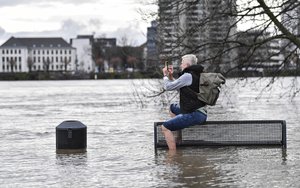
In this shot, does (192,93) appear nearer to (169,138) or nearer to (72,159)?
(169,138)

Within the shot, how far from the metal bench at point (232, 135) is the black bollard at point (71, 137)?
1639 mm

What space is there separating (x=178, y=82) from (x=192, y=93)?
0.38m

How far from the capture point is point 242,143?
46.2ft

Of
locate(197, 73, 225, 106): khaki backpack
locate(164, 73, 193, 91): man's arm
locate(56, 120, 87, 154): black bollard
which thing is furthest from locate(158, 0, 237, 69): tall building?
locate(164, 73, 193, 91): man's arm

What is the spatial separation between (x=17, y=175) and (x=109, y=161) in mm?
2143

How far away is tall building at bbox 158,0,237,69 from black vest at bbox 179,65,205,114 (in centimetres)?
1128

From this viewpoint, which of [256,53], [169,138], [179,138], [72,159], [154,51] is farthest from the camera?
[154,51]

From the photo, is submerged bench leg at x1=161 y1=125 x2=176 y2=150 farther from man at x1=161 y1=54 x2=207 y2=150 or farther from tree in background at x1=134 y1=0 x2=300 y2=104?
tree in background at x1=134 y1=0 x2=300 y2=104

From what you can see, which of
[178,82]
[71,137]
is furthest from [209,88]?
[71,137]

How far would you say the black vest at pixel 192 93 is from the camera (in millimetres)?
12328

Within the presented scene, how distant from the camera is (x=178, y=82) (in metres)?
12.1

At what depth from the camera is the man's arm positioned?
12141 millimetres

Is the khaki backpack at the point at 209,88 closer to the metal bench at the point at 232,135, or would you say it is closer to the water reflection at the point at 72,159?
the metal bench at the point at 232,135

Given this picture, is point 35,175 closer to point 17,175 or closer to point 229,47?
point 17,175
